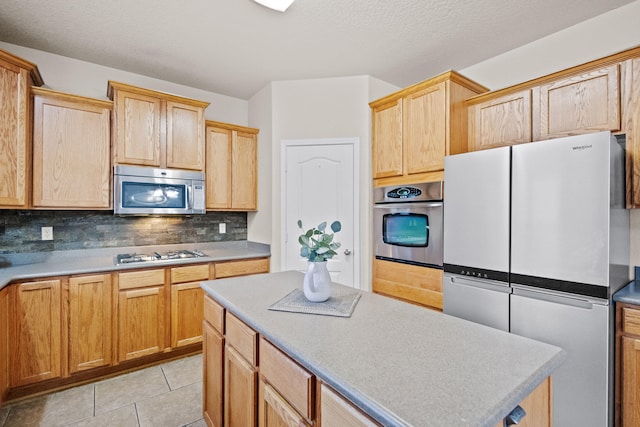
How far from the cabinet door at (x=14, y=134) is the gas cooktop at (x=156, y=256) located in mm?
811

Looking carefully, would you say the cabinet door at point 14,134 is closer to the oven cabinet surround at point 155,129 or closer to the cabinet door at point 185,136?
the oven cabinet surround at point 155,129

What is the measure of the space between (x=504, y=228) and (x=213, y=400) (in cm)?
201

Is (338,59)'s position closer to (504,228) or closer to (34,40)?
(504,228)

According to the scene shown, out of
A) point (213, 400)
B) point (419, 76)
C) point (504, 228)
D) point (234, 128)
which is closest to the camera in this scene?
point (213, 400)

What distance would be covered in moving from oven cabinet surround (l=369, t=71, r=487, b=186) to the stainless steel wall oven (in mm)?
108

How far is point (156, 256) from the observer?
10.0 ft

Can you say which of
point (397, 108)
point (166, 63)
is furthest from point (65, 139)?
point (397, 108)

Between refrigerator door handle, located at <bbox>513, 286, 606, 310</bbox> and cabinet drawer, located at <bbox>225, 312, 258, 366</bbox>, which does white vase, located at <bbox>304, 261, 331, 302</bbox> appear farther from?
refrigerator door handle, located at <bbox>513, 286, 606, 310</bbox>

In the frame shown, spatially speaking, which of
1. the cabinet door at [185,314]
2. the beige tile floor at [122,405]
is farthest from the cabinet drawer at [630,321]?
the cabinet door at [185,314]

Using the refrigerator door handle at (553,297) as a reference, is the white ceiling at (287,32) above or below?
above

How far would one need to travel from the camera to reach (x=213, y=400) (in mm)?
1768

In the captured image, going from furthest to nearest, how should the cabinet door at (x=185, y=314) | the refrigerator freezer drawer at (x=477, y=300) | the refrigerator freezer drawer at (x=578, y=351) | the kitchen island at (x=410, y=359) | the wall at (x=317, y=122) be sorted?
the wall at (x=317, y=122), the cabinet door at (x=185, y=314), the refrigerator freezer drawer at (x=477, y=300), the refrigerator freezer drawer at (x=578, y=351), the kitchen island at (x=410, y=359)

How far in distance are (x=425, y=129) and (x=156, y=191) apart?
2489mm

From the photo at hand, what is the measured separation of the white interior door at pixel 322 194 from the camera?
319 cm
